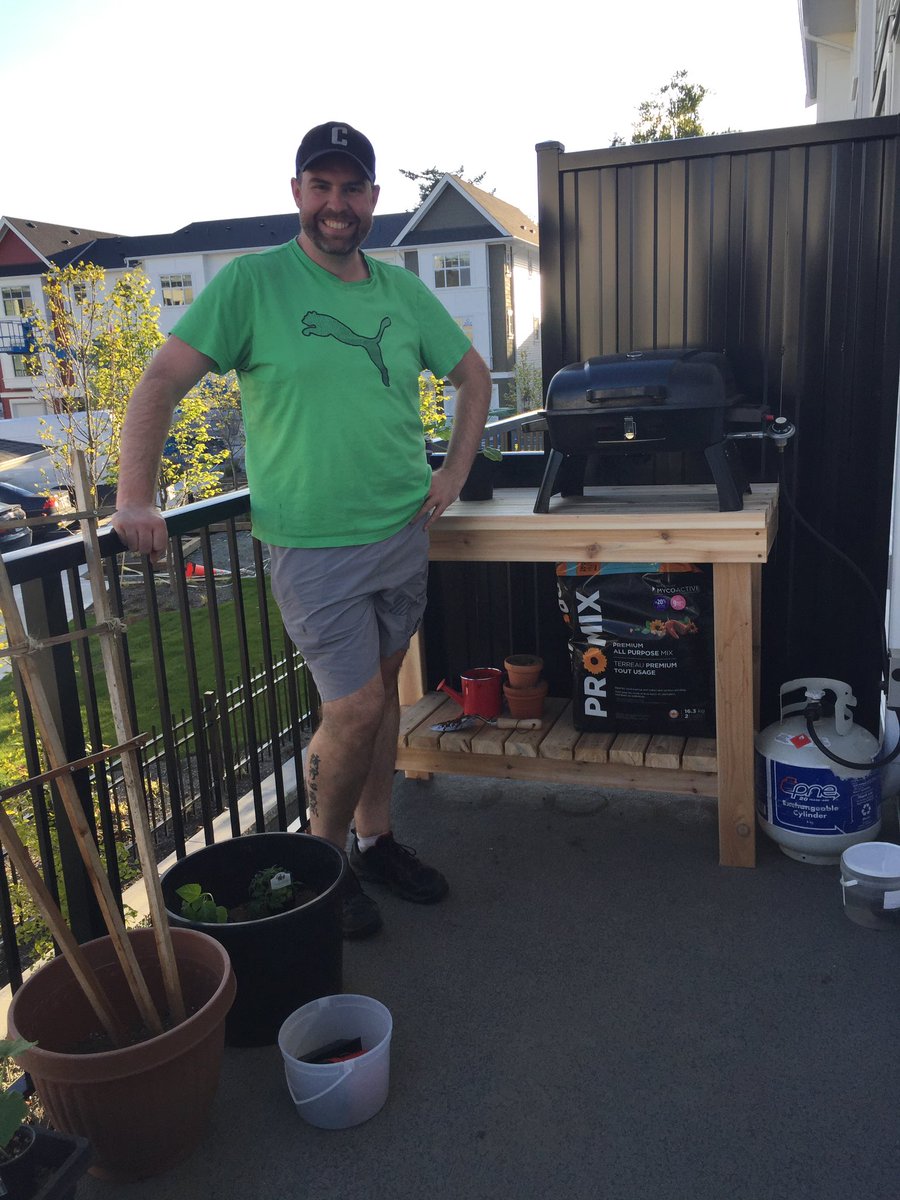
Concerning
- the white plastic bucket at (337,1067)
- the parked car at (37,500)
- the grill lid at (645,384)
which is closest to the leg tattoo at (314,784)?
the white plastic bucket at (337,1067)

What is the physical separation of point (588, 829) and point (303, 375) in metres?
1.42

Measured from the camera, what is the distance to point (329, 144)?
1.82 m

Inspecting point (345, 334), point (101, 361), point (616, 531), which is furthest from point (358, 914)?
point (101, 361)

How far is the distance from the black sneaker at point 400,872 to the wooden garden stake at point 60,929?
0.81m

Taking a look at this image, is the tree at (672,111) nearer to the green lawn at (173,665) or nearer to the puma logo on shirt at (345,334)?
the green lawn at (173,665)

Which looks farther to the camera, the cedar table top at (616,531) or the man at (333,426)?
the cedar table top at (616,531)

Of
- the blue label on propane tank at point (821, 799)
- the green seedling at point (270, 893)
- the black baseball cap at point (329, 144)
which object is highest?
the black baseball cap at point (329, 144)

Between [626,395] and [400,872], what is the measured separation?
4.04ft

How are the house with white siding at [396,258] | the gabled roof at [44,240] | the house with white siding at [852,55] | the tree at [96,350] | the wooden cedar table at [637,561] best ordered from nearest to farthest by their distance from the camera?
the wooden cedar table at [637,561] → the house with white siding at [852,55] → the tree at [96,350] → the house with white siding at [396,258] → the gabled roof at [44,240]

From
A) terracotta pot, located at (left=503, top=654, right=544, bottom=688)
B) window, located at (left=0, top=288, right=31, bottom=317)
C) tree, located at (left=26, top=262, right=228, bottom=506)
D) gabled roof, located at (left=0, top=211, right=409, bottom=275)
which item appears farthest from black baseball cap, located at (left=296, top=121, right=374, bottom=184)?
window, located at (left=0, top=288, right=31, bottom=317)

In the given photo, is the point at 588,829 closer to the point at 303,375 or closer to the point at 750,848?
the point at 750,848

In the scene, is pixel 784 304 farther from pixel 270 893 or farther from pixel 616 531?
pixel 270 893

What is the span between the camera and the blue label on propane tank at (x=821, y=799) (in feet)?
7.08

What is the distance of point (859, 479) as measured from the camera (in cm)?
257
